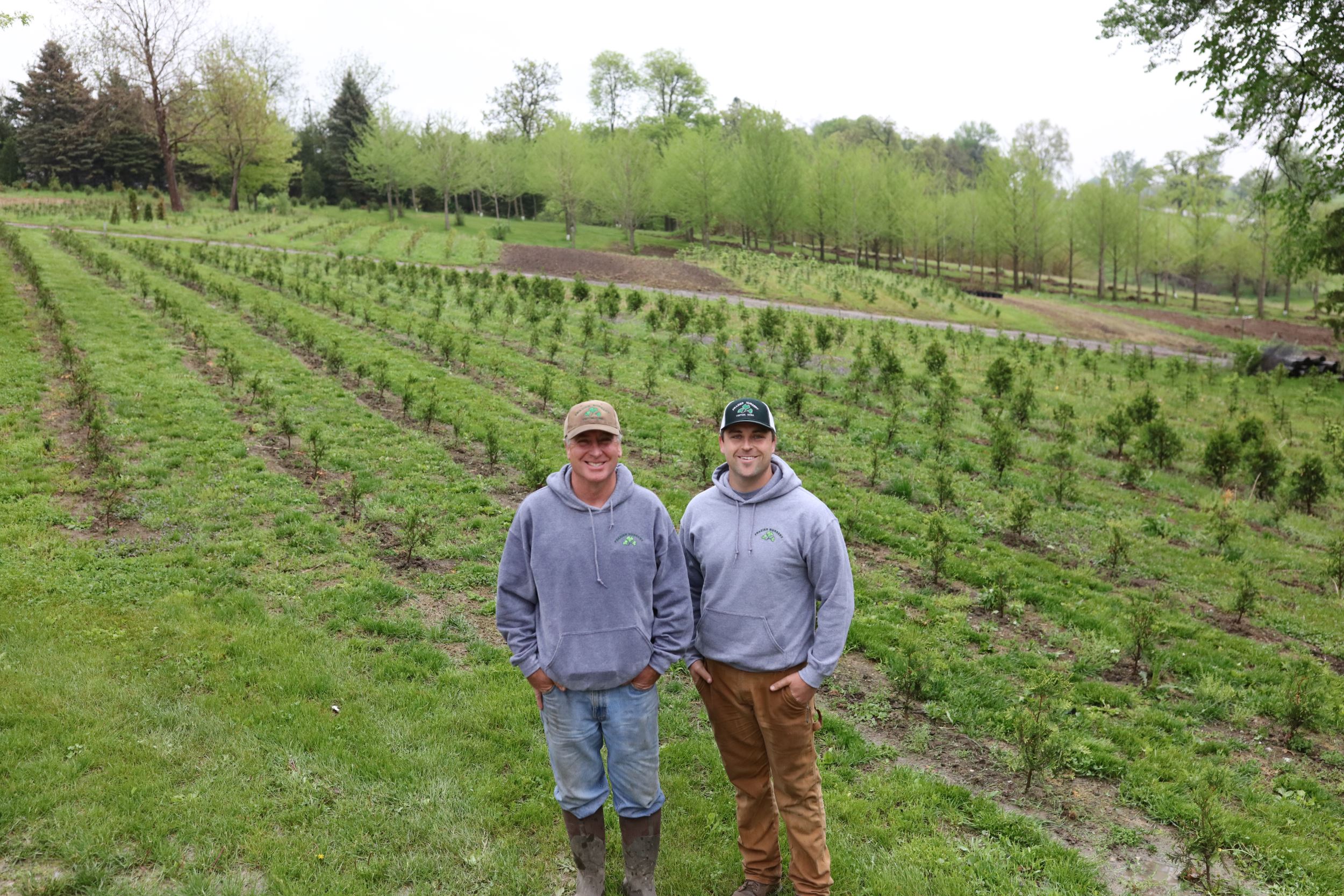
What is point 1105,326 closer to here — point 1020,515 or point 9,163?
point 1020,515

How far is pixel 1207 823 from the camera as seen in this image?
3.82 metres

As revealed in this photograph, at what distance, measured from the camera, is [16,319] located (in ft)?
47.3

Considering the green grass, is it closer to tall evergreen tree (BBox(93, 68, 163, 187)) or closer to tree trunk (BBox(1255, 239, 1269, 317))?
tree trunk (BBox(1255, 239, 1269, 317))

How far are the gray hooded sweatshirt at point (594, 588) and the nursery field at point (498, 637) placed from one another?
4.06 ft

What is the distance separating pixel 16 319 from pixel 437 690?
14.3 m

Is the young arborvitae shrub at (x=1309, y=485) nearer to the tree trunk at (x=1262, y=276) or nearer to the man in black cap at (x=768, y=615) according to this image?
the man in black cap at (x=768, y=615)

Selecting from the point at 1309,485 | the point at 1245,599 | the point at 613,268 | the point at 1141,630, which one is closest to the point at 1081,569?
the point at 1245,599

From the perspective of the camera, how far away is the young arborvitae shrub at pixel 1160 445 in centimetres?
1250

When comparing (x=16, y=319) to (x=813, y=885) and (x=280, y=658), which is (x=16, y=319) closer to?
(x=280, y=658)

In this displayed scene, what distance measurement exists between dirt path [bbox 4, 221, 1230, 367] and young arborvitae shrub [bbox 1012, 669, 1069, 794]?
19.5 metres

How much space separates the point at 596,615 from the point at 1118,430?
1225 centimetres

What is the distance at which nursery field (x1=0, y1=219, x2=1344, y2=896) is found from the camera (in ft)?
13.0

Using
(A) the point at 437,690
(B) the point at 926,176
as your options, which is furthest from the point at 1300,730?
(B) the point at 926,176

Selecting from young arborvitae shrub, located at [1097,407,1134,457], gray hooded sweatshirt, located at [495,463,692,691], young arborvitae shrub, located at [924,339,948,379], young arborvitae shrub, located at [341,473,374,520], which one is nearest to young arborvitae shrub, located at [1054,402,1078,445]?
young arborvitae shrub, located at [1097,407,1134,457]
